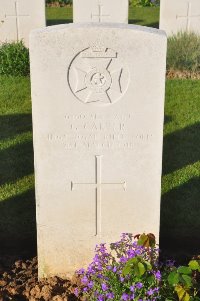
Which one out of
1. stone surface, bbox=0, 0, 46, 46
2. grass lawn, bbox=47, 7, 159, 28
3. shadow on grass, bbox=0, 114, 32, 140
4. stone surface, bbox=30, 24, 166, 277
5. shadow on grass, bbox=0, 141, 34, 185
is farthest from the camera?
grass lawn, bbox=47, 7, 159, 28

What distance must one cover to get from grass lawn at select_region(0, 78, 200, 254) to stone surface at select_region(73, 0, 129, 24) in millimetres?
1983

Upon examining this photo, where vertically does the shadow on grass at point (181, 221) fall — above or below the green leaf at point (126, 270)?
below

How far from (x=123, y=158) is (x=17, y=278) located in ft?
3.84

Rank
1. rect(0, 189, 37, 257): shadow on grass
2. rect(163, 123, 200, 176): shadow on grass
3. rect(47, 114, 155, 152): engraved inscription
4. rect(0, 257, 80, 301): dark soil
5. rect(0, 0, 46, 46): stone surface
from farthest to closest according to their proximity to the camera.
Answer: rect(0, 0, 46, 46): stone surface, rect(163, 123, 200, 176): shadow on grass, rect(0, 189, 37, 257): shadow on grass, rect(0, 257, 80, 301): dark soil, rect(47, 114, 155, 152): engraved inscription

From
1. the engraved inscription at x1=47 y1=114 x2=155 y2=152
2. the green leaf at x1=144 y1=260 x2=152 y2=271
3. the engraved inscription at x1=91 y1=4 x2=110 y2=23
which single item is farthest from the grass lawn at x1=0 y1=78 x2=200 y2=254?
the engraved inscription at x1=91 y1=4 x2=110 y2=23

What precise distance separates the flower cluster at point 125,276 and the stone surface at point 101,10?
6765 millimetres

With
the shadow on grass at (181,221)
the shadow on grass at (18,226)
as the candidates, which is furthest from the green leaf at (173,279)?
the shadow on grass at (18,226)

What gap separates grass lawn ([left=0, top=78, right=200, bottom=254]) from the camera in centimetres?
444

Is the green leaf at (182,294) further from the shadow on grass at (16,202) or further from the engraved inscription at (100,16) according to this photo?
the engraved inscription at (100,16)

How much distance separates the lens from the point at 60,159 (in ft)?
11.1

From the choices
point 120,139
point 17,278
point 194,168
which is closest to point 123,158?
point 120,139

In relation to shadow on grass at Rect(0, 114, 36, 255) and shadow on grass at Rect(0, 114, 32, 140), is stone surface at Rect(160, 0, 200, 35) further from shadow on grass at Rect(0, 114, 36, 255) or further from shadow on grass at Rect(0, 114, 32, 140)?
shadow on grass at Rect(0, 114, 36, 255)

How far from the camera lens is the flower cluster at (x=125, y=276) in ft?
9.99

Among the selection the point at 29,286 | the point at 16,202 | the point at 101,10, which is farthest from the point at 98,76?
the point at 101,10
